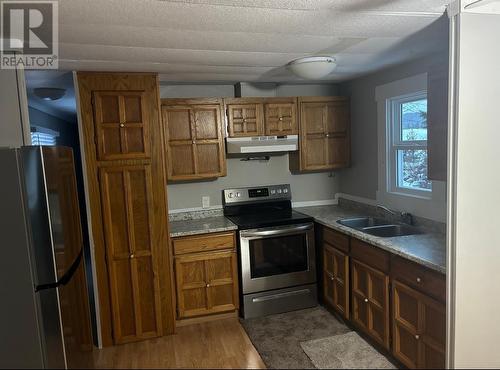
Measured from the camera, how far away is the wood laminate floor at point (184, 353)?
724 millimetres

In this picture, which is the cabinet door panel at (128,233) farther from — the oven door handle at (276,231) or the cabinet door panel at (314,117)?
the cabinet door panel at (314,117)

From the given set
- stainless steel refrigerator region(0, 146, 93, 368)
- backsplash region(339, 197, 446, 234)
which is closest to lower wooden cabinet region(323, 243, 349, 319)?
backsplash region(339, 197, 446, 234)

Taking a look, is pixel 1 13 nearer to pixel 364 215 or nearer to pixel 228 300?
pixel 228 300

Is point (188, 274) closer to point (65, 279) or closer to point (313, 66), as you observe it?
point (65, 279)

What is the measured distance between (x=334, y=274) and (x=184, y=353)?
1648 millimetres

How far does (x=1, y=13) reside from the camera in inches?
39.2

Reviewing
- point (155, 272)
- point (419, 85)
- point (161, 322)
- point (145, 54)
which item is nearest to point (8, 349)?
point (161, 322)

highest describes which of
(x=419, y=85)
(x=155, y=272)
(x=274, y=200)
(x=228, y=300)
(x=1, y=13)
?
(x=1, y=13)

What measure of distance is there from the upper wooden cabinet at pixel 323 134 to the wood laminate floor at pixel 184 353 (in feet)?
6.52

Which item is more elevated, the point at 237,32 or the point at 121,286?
the point at 237,32

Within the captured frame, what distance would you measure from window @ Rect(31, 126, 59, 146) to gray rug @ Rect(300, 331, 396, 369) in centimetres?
117

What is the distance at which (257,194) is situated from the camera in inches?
110

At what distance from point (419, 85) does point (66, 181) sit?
4.16 ft

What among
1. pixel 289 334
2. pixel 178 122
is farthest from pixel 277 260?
pixel 289 334
